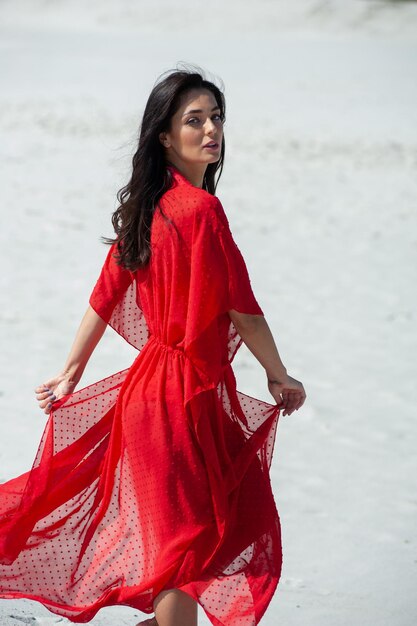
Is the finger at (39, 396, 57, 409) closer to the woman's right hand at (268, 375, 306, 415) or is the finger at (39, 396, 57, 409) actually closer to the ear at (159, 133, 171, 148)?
A: the woman's right hand at (268, 375, 306, 415)

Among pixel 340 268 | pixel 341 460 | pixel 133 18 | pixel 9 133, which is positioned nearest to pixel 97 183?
pixel 9 133

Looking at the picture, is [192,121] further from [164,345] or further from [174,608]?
[174,608]

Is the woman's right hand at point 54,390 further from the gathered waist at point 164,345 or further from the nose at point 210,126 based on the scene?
the nose at point 210,126

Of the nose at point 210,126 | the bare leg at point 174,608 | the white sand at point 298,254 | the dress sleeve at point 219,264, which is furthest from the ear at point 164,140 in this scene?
the bare leg at point 174,608

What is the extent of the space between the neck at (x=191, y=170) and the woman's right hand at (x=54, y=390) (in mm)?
652

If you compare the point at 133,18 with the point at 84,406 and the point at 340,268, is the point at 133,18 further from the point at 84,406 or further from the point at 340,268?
the point at 84,406

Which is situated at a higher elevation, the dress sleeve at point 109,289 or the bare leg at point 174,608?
the dress sleeve at point 109,289

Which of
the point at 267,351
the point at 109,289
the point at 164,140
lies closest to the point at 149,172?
the point at 164,140

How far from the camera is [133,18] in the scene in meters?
27.8

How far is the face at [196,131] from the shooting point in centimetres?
287

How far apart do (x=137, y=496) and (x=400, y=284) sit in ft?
19.1

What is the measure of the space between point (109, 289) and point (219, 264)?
43 cm

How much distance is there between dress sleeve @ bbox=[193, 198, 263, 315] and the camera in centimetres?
270

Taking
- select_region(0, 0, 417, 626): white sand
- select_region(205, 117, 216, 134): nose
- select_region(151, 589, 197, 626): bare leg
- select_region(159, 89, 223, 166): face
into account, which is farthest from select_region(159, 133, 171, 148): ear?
select_region(151, 589, 197, 626): bare leg
